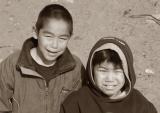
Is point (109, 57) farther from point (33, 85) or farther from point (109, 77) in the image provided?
point (33, 85)

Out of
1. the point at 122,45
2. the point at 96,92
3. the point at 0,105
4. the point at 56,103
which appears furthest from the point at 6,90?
the point at 122,45

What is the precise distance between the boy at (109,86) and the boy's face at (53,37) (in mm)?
245

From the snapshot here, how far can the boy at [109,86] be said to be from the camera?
3797 mm

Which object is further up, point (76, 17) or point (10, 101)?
point (76, 17)

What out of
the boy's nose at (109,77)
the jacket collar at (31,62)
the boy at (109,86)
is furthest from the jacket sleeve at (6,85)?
the boy's nose at (109,77)

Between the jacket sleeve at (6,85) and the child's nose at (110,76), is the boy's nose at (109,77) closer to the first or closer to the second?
the child's nose at (110,76)

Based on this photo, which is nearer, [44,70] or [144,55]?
[44,70]

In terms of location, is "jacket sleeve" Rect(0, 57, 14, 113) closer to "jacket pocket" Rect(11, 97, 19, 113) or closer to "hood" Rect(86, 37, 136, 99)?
"jacket pocket" Rect(11, 97, 19, 113)

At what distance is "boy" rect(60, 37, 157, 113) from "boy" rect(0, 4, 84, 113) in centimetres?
15

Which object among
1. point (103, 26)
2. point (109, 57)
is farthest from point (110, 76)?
point (103, 26)

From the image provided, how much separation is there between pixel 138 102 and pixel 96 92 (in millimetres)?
336

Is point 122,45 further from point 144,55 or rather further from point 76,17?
point 76,17

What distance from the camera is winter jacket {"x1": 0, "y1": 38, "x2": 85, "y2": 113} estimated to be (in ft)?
13.3

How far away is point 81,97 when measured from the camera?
157 inches
